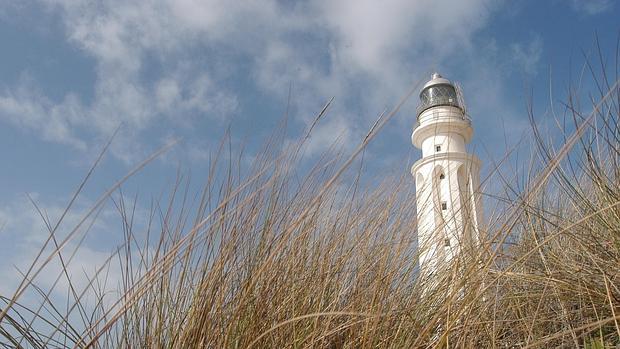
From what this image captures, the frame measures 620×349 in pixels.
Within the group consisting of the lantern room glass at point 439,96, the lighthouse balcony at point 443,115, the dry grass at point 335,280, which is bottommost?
the dry grass at point 335,280

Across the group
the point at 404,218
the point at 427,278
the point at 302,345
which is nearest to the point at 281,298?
the point at 302,345

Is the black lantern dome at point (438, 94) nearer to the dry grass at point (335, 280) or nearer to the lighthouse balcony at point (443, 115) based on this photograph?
the lighthouse balcony at point (443, 115)

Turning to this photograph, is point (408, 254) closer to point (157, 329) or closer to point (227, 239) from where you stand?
point (227, 239)

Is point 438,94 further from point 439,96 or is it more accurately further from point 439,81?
point 439,81

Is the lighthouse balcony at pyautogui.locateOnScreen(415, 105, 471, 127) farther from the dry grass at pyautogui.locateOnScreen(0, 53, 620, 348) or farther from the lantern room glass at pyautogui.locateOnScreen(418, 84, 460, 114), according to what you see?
the dry grass at pyautogui.locateOnScreen(0, 53, 620, 348)

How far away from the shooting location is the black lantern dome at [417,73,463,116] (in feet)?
29.6

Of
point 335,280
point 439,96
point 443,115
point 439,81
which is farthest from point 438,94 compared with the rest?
point 335,280

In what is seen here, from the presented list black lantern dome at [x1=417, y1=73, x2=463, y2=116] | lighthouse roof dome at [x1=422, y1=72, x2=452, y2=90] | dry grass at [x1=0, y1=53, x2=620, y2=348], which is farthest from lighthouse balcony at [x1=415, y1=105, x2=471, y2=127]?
dry grass at [x1=0, y1=53, x2=620, y2=348]

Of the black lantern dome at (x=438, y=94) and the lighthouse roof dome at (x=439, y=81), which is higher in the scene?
the lighthouse roof dome at (x=439, y=81)

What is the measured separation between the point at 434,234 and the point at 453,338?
0.44 meters

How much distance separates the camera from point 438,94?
9.17 meters

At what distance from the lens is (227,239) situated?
3.63ft

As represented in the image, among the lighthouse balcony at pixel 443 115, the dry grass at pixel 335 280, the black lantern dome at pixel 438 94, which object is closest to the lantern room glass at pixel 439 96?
the black lantern dome at pixel 438 94

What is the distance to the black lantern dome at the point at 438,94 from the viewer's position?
9.03 metres
